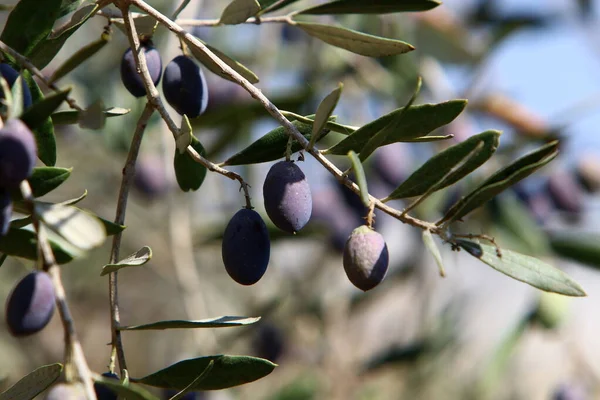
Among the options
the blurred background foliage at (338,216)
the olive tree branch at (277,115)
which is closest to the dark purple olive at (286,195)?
the olive tree branch at (277,115)

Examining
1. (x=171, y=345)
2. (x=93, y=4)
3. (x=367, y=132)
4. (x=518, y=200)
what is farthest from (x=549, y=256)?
(x=171, y=345)

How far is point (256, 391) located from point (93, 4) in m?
3.12

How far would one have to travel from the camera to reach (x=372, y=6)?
2.64 ft

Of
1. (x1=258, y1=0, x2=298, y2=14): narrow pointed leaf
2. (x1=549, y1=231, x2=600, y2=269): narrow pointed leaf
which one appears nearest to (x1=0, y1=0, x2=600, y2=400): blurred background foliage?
(x1=549, y1=231, x2=600, y2=269): narrow pointed leaf

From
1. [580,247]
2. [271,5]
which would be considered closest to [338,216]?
[580,247]

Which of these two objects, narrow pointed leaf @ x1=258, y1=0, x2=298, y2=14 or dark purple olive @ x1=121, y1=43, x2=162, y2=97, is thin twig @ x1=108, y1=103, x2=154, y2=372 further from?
narrow pointed leaf @ x1=258, y1=0, x2=298, y2=14

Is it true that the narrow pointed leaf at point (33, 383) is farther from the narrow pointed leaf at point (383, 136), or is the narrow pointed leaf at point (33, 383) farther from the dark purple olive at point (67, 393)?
the narrow pointed leaf at point (383, 136)

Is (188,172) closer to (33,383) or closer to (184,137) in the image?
(184,137)

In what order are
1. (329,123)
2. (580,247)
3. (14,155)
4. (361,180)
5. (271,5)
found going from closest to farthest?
(14,155) < (361,180) < (329,123) < (271,5) < (580,247)

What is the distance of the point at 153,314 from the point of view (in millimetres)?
3850

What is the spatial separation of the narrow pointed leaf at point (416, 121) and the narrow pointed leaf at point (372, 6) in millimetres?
121

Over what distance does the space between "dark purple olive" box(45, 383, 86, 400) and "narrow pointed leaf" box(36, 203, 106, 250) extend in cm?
9

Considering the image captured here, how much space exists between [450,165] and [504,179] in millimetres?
49

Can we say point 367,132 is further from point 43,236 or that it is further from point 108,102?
point 108,102
